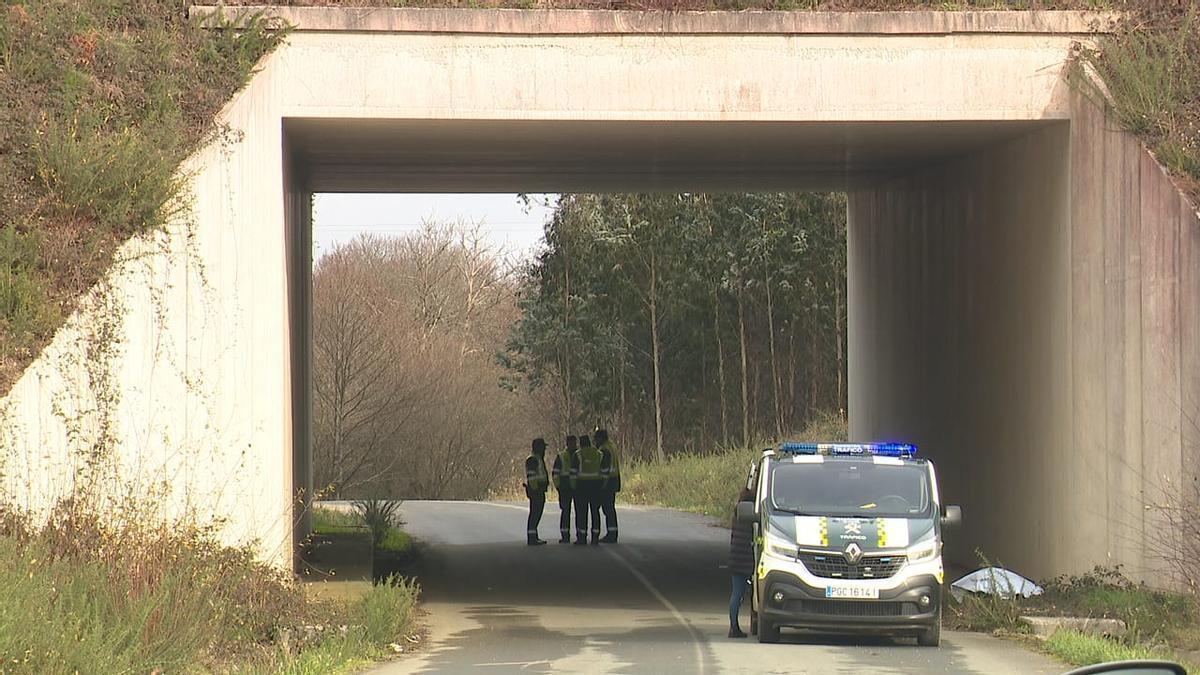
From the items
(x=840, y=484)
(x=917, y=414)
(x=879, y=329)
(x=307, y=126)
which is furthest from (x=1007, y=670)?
(x=879, y=329)

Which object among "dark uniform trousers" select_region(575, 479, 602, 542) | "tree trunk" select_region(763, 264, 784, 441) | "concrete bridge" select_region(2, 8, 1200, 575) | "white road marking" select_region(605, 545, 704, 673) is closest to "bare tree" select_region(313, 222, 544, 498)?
"tree trunk" select_region(763, 264, 784, 441)

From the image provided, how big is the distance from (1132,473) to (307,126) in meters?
9.56

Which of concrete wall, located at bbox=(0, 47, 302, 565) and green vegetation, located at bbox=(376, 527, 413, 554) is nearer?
concrete wall, located at bbox=(0, 47, 302, 565)

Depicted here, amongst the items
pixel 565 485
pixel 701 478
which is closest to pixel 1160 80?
pixel 565 485

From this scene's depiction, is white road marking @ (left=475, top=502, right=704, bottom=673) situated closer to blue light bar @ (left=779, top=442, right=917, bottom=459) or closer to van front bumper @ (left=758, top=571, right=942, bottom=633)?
van front bumper @ (left=758, top=571, right=942, bottom=633)

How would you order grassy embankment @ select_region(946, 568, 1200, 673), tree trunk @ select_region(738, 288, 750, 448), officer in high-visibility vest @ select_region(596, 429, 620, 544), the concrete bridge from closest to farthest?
grassy embankment @ select_region(946, 568, 1200, 673) → the concrete bridge → officer in high-visibility vest @ select_region(596, 429, 620, 544) → tree trunk @ select_region(738, 288, 750, 448)

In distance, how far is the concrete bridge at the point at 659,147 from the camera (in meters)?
15.6

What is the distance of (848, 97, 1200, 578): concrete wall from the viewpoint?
16422mm

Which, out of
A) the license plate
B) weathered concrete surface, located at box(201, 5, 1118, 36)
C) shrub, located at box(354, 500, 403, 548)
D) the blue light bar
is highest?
weathered concrete surface, located at box(201, 5, 1118, 36)

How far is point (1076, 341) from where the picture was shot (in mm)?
17453

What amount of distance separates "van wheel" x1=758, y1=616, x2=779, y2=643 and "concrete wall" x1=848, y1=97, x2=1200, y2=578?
14.1 feet

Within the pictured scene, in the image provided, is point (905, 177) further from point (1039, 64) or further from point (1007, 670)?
point (1007, 670)

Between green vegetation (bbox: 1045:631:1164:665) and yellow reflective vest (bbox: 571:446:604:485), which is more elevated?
yellow reflective vest (bbox: 571:446:604:485)

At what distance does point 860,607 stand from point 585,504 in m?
13.4
